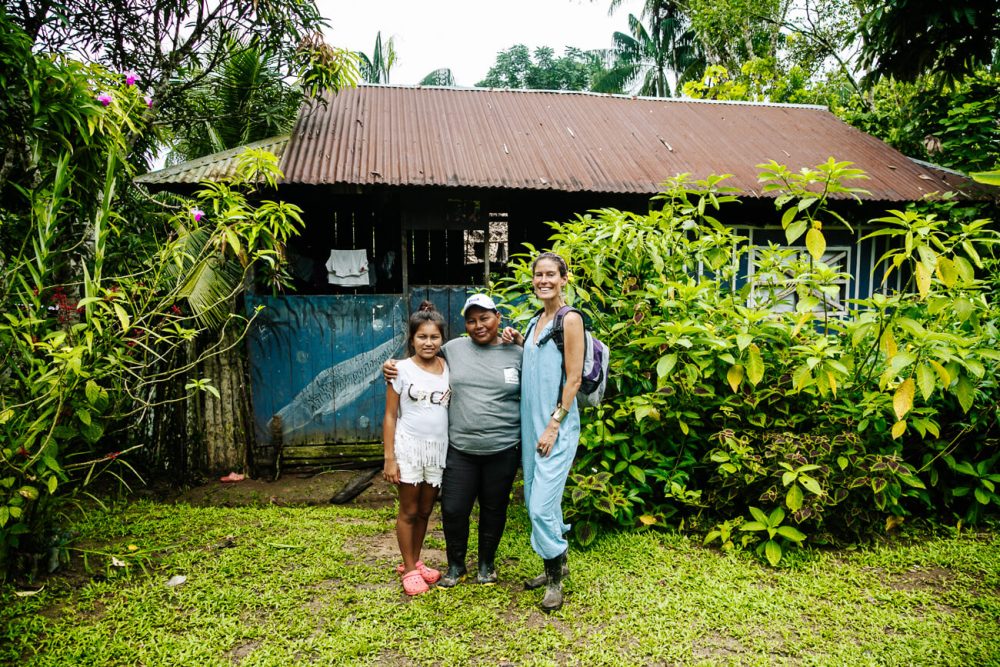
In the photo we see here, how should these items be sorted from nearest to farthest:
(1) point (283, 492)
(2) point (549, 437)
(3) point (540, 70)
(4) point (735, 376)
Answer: (2) point (549, 437), (4) point (735, 376), (1) point (283, 492), (3) point (540, 70)

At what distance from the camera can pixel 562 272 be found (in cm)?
308

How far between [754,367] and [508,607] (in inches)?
76.8

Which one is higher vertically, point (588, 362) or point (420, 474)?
point (588, 362)

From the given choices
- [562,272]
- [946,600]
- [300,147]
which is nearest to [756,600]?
[946,600]

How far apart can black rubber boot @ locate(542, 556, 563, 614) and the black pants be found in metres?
0.35

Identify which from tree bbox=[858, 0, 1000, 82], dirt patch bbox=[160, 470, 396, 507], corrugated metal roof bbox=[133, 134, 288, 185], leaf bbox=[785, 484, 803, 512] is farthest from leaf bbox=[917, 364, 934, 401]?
corrugated metal roof bbox=[133, 134, 288, 185]

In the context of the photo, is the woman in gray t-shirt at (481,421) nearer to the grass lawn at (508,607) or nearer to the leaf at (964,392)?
the grass lawn at (508,607)

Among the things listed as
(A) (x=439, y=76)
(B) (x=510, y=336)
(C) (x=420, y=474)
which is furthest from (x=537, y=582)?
(A) (x=439, y=76)

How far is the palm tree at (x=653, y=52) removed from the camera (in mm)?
22031

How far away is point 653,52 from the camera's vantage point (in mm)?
22984

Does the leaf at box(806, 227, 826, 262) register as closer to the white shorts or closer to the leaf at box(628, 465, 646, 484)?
the leaf at box(628, 465, 646, 484)

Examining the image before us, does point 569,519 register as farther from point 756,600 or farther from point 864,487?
point 864,487

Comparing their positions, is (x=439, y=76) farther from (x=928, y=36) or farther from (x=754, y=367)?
(x=754, y=367)

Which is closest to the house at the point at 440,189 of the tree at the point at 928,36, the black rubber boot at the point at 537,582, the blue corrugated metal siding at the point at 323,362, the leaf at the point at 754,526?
the blue corrugated metal siding at the point at 323,362
